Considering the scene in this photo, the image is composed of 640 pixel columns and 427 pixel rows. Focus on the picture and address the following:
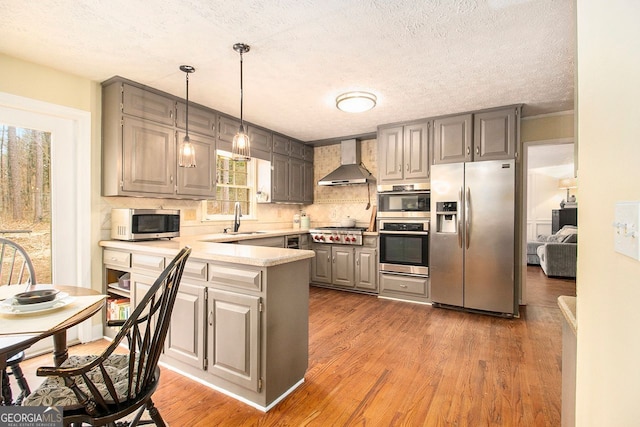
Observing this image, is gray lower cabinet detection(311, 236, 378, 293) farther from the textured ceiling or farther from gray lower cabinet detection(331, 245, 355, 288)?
the textured ceiling

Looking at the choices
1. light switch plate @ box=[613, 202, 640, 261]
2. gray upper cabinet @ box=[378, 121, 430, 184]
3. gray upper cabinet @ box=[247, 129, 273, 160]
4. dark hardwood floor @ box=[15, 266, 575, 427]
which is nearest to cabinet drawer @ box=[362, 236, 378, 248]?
gray upper cabinet @ box=[378, 121, 430, 184]

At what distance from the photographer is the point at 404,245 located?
404 cm

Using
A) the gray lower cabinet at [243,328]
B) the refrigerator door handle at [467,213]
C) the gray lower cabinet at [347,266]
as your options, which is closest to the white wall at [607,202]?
the gray lower cabinet at [243,328]

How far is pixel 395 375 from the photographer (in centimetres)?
222

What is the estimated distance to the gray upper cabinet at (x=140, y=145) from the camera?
109 inches

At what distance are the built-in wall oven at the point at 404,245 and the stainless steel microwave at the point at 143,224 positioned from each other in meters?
2.59

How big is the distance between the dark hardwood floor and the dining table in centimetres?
85

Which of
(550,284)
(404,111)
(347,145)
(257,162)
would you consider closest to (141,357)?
(404,111)

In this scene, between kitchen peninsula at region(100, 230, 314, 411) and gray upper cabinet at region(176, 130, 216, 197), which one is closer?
kitchen peninsula at region(100, 230, 314, 411)

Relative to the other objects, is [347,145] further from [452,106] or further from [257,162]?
[452,106]

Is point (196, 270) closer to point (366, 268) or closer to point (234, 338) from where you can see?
point (234, 338)

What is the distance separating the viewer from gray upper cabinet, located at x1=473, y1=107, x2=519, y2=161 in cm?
343

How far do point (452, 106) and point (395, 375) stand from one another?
2862 mm

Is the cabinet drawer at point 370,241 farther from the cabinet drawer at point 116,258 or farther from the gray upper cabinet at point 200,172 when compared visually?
the cabinet drawer at point 116,258
